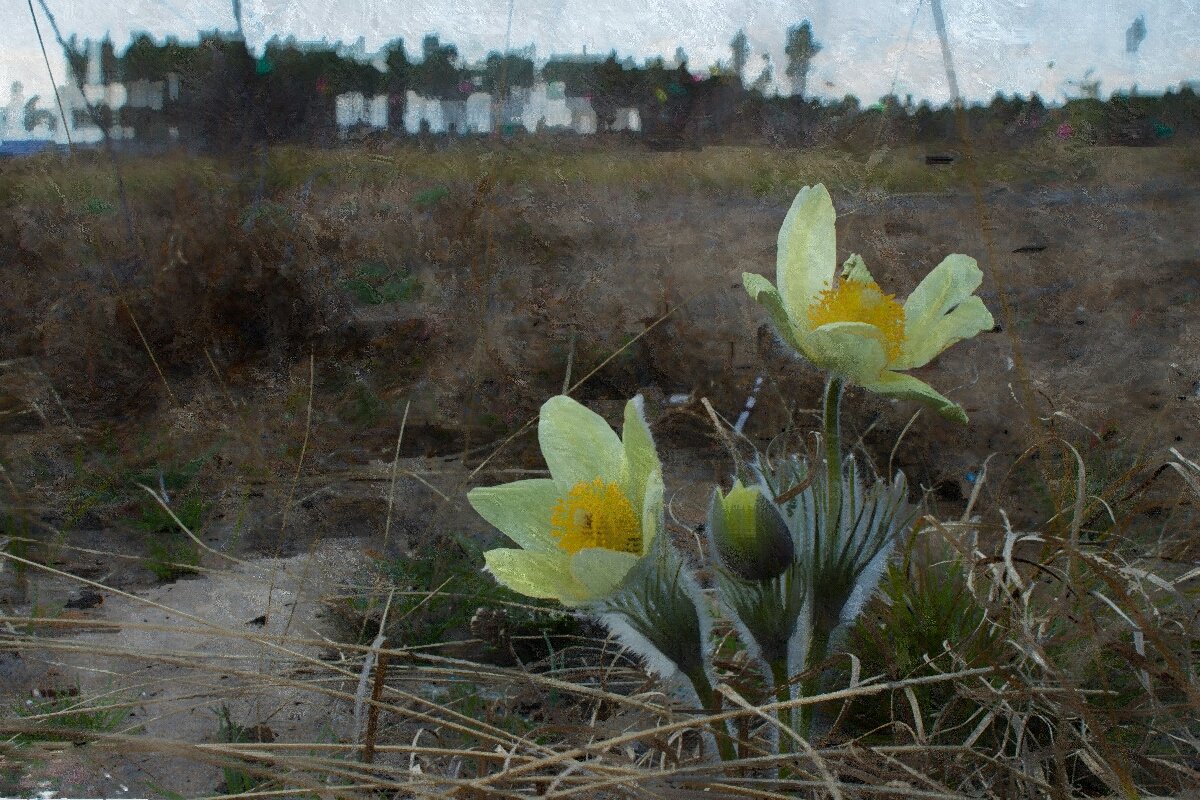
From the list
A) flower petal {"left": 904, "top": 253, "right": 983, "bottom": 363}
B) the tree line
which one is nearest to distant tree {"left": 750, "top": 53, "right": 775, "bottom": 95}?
the tree line

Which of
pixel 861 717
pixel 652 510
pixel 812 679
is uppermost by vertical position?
pixel 652 510

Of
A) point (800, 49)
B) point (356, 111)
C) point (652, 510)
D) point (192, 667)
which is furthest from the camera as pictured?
point (356, 111)

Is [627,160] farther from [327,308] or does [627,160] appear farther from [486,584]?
[486,584]

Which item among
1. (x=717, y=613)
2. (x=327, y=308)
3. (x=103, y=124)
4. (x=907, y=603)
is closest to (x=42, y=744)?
A: (x=717, y=613)

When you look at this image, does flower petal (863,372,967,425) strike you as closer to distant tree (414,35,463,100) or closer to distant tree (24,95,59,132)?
distant tree (414,35,463,100)

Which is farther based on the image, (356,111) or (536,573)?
(356,111)

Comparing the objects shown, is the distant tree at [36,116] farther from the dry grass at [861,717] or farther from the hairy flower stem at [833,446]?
the hairy flower stem at [833,446]

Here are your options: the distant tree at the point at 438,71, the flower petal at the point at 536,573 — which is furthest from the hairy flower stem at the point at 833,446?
the distant tree at the point at 438,71

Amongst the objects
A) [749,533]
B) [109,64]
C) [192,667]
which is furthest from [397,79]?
[749,533]

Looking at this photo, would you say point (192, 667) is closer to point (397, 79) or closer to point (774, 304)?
point (774, 304)
